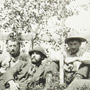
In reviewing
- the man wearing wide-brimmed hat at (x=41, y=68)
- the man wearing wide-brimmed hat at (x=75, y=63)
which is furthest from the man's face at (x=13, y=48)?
the man wearing wide-brimmed hat at (x=75, y=63)

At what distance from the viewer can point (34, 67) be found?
3854 millimetres

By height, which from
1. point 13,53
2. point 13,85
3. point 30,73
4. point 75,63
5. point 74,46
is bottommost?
point 13,85

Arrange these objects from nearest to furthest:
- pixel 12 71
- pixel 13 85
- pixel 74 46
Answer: pixel 13 85, pixel 12 71, pixel 74 46

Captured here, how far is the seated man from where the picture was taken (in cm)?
362

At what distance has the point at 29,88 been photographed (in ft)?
11.8

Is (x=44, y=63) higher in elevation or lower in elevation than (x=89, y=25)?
lower

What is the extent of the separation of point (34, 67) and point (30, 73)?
0.36 ft

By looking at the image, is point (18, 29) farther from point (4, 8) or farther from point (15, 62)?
point (15, 62)

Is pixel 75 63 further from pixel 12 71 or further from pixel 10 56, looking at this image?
pixel 10 56

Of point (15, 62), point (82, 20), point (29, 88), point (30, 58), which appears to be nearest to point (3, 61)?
point (15, 62)

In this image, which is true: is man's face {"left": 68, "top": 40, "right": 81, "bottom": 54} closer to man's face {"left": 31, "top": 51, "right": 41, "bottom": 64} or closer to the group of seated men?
the group of seated men

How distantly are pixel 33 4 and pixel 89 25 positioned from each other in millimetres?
2742

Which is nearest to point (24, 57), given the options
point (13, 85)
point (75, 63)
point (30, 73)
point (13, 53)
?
point (13, 53)

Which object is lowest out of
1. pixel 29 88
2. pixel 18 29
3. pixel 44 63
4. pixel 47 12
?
pixel 29 88
